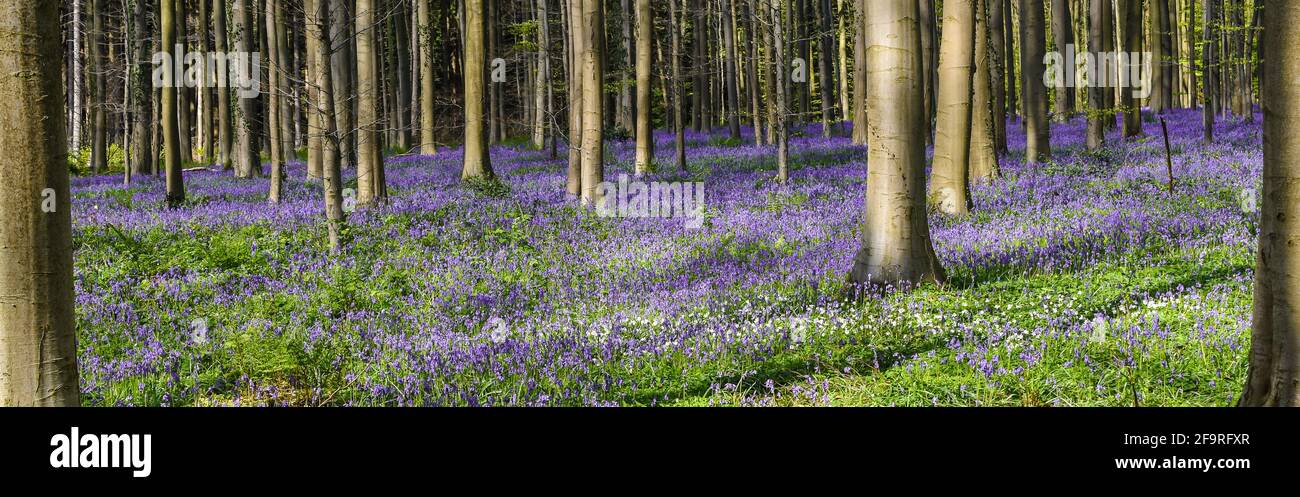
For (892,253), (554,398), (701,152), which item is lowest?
(554,398)

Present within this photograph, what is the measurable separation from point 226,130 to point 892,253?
1078 inches

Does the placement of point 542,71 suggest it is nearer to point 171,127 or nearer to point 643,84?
point 643,84

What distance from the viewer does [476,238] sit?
460 inches

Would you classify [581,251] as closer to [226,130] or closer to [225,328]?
[225,328]

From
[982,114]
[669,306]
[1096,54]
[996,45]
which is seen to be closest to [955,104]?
[982,114]

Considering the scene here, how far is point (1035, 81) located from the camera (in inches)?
731

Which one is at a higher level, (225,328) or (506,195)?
(506,195)

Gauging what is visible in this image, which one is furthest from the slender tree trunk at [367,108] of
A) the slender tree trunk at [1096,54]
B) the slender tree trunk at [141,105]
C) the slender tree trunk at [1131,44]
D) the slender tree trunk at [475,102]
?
the slender tree trunk at [1131,44]

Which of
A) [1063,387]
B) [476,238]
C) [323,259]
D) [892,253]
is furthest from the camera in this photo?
[476,238]

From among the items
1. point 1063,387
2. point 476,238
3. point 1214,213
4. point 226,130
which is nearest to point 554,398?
point 1063,387

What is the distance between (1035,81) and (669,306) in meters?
14.4

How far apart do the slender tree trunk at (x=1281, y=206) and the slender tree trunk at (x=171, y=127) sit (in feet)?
53.0

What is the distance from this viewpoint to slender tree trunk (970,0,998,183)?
14844 mm

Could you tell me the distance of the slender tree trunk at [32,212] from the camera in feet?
11.6
